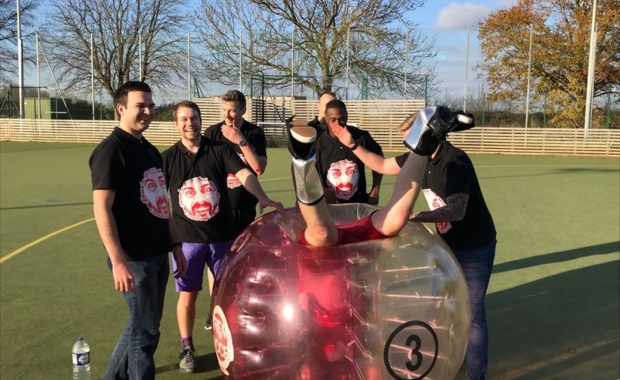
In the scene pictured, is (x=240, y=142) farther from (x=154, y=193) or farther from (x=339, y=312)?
(x=339, y=312)

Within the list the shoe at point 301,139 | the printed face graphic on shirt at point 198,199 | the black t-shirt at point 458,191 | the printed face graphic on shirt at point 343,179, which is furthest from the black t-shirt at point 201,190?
the shoe at point 301,139

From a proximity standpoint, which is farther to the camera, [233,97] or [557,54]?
[557,54]

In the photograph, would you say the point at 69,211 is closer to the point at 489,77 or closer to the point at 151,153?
the point at 151,153

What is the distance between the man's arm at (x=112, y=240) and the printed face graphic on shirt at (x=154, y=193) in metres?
0.26

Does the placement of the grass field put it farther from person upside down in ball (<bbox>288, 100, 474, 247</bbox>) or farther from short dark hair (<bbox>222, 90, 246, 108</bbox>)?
person upside down in ball (<bbox>288, 100, 474, 247</bbox>)

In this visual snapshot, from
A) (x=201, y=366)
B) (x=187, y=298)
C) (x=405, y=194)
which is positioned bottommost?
(x=201, y=366)

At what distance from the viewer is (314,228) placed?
7.76ft

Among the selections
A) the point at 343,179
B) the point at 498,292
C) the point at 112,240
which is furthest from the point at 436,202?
the point at 498,292

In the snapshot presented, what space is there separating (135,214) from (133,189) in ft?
0.51

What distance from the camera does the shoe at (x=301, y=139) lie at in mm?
2021

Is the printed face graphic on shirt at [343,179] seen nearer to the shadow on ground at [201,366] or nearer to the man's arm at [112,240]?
the shadow on ground at [201,366]

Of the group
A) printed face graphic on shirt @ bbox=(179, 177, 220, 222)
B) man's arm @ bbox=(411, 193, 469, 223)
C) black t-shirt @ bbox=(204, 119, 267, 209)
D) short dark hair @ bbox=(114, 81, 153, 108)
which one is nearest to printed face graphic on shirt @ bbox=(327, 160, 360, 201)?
black t-shirt @ bbox=(204, 119, 267, 209)

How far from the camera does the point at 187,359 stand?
4266 mm

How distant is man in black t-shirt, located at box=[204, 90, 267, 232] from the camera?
187 inches
